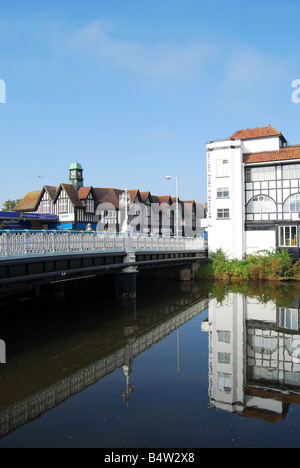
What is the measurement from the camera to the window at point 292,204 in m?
32.6

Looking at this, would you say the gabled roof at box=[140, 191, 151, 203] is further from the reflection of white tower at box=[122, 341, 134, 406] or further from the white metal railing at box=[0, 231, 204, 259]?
the reflection of white tower at box=[122, 341, 134, 406]

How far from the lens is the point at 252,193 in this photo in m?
34.5

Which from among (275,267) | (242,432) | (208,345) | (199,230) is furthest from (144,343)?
(199,230)

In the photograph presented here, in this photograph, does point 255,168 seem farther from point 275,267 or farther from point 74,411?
point 74,411

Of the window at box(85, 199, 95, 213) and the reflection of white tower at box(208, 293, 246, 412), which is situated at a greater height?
the window at box(85, 199, 95, 213)

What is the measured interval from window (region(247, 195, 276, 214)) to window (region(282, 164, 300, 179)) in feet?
8.43

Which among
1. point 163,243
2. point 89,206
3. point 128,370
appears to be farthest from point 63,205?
point 128,370

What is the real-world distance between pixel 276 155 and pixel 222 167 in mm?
5067

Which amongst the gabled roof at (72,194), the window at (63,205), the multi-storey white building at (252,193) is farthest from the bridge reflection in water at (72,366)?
the window at (63,205)

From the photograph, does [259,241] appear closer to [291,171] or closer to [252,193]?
[252,193]

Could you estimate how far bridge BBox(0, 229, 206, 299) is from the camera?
12020 millimetres

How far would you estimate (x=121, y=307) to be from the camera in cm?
1898

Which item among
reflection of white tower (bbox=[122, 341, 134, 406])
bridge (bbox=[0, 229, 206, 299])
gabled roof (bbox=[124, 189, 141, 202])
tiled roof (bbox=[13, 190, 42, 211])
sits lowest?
reflection of white tower (bbox=[122, 341, 134, 406])

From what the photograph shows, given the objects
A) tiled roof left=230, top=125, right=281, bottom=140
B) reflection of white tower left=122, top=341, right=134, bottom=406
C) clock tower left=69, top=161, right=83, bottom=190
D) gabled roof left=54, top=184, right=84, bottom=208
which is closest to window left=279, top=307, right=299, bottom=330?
reflection of white tower left=122, top=341, right=134, bottom=406
